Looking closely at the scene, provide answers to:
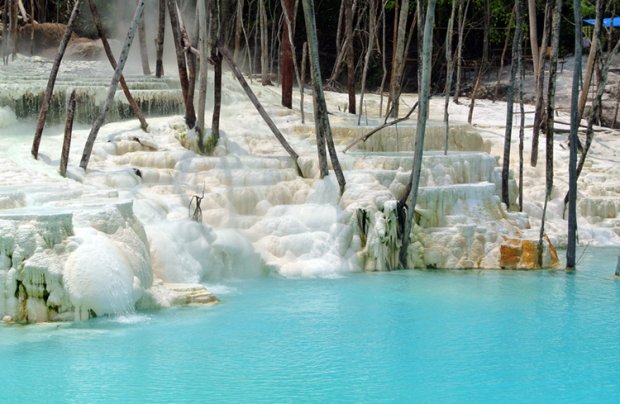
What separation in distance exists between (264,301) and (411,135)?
5.76 meters

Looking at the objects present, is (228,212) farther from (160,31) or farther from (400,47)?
(160,31)

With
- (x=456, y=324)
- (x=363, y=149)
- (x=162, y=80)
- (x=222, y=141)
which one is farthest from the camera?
(x=162, y=80)

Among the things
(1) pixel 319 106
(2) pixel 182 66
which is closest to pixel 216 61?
(2) pixel 182 66

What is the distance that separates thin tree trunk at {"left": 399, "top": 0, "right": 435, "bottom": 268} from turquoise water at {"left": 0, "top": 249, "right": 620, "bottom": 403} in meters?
1.25

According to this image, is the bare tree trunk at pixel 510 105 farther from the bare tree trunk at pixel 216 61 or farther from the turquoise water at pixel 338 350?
the bare tree trunk at pixel 216 61

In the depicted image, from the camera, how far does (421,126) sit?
10383 mm

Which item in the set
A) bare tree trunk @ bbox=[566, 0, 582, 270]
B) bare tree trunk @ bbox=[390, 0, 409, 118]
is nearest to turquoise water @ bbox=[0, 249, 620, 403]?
bare tree trunk @ bbox=[566, 0, 582, 270]

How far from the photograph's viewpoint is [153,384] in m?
6.24

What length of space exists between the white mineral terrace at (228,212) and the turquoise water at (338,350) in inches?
16.6

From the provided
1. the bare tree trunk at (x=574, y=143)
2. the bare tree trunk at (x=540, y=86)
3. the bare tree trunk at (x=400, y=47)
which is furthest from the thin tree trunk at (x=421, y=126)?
the bare tree trunk at (x=540, y=86)

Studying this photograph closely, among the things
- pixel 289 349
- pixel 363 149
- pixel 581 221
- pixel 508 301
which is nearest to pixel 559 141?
pixel 581 221

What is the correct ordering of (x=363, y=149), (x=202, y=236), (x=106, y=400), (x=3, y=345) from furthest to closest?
1. (x=363, y=149)
2. (x=202, y=236)
3. (x=3, y=345)
4. (x=106, y=400)

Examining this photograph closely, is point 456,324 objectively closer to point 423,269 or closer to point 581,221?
point 423,269

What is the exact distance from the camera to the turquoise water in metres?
6.17
